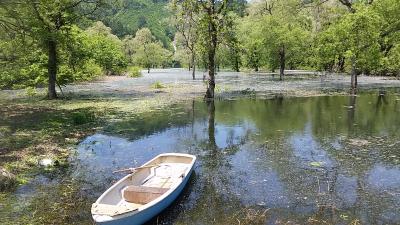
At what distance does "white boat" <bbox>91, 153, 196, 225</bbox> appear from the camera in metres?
9.69

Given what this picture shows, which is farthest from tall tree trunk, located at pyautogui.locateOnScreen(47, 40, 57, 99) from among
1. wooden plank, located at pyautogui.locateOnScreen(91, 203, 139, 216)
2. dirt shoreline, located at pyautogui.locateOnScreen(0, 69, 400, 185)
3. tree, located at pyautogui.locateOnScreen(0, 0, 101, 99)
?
wooden plank, located at pyautogui.locateOnScreen(91, 203, 139, 216)

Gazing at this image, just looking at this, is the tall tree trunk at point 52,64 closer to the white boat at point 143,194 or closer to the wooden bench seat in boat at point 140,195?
the white boat at point 143,194

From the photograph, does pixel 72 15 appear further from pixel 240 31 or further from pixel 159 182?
pixel 240 31

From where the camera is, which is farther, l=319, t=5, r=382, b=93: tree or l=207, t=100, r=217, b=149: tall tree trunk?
l=319, t=5, r=382, b=93: tree

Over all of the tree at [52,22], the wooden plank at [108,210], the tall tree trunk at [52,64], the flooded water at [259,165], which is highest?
the tree at [52,22]

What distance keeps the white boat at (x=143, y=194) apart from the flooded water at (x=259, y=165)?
1.93 feet

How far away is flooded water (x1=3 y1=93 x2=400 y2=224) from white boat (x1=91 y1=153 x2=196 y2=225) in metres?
0.59

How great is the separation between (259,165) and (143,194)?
6.29m

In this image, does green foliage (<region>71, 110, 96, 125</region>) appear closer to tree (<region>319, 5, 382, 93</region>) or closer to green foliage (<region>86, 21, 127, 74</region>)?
tree (<region>319, 5, 382, 93</region>)

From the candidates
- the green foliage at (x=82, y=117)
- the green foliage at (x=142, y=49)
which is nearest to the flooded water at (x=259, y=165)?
the green foliage at (x=82, y=117)

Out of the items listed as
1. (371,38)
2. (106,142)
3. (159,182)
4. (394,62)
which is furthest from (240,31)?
(159,182)

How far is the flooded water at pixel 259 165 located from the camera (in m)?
11.4

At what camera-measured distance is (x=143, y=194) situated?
11.4 metres

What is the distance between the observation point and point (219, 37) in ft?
114
